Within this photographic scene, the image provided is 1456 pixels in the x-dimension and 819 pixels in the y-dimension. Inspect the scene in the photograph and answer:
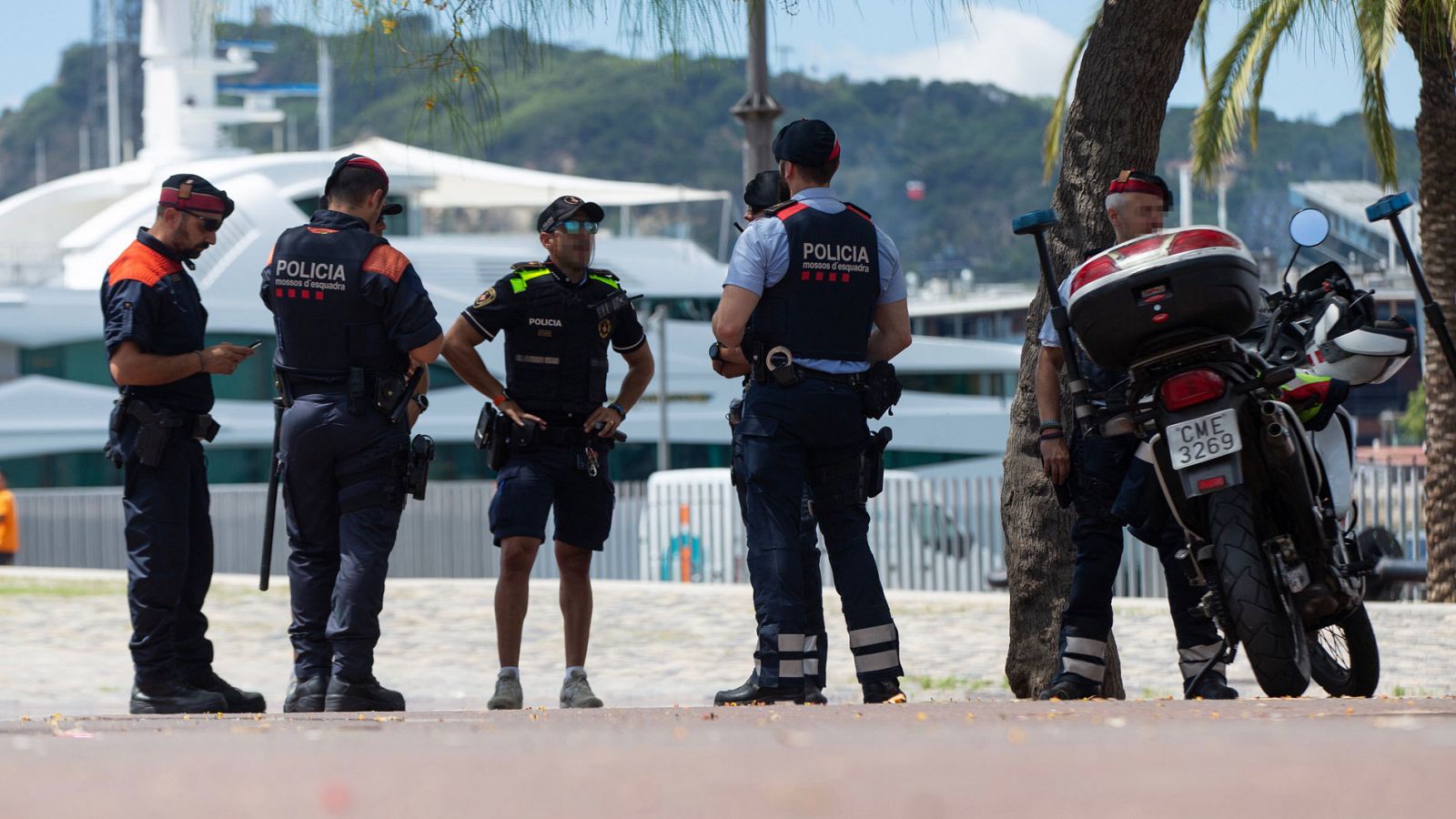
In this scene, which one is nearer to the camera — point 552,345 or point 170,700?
point 170,700

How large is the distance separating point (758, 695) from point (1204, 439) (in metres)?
1.44

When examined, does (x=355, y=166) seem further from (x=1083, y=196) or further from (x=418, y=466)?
(x=1083, y=196)

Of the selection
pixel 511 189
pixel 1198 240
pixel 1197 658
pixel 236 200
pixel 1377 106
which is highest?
pixel 511 189

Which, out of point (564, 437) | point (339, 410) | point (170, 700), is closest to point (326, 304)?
point (339, 410)

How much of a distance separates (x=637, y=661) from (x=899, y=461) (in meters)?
34.0

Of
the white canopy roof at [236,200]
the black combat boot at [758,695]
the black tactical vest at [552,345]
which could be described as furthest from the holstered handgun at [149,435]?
the white canopy roof at [236,200]

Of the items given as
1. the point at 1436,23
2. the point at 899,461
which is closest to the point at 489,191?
the point at 899,461

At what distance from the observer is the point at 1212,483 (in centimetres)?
432

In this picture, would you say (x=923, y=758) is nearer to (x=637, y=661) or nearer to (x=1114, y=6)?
(x=1114, y=6)

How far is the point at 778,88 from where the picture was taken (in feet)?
624

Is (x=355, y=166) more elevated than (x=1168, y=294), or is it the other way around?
(x=355, y=166)

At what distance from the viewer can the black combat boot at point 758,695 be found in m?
4.89

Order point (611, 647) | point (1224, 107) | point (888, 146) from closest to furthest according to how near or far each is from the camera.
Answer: point (611, 647) → point (1224, 107) → point (888, 146)

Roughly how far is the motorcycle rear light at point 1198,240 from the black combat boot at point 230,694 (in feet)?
9.90
